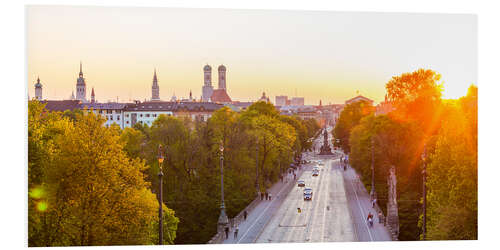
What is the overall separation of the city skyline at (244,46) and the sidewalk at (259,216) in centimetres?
742

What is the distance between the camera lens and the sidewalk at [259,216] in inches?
992

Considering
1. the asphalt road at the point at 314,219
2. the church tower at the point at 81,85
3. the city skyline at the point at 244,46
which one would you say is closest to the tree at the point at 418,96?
the city skyline at the point at 244,46

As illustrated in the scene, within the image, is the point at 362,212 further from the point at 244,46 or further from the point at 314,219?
the point at 244,46

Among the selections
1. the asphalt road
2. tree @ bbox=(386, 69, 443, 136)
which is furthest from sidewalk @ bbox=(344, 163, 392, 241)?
tree @ bbox=(386, 69, 443, 136)

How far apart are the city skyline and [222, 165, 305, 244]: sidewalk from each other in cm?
742

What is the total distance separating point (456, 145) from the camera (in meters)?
20.1

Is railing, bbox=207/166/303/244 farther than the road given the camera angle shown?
No

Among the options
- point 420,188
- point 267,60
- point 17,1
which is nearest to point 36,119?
point 17,1

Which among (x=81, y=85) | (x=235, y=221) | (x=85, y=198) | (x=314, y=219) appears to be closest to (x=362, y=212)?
(x=314, y=219)

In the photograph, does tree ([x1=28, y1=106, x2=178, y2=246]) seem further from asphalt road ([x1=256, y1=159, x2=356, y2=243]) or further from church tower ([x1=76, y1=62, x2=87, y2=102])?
asphalt road ([x1=256, y1=159, x2=356, y2=243])

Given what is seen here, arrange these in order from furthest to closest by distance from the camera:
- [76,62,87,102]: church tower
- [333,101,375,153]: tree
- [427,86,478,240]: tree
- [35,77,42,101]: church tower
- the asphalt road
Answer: [333,101,375,153]: tree → the asphalt road → [76,62,87,102]: church tower → [35,77,42,101]: church tower → [427,86,478,240]: tree

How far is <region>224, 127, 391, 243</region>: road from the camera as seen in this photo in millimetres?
24720

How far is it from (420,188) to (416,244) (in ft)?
42.1
